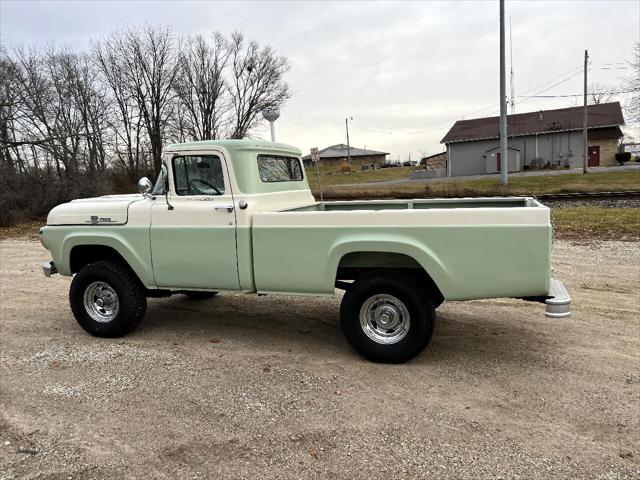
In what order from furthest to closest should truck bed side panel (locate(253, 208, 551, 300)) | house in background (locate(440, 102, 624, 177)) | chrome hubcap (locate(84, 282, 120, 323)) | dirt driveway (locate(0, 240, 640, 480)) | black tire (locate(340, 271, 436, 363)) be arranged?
house in background (locate(440, 102, 624, 177))
chrome hubcap (locate(84, 282, 120, 323))
black tire (locate(340, 271, 436, 363))
truck bed side panel (locate(253, 208, 551, 300))
dirt driveway (locate(0, 240, 640, 480))

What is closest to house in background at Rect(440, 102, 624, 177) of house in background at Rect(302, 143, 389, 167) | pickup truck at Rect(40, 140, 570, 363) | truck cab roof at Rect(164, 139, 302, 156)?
house in background at Rect(302, 143, 389, 167)

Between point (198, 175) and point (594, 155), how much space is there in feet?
161

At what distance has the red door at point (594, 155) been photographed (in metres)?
46.0

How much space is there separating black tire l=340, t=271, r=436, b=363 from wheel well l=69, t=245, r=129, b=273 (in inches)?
105

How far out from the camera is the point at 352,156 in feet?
305

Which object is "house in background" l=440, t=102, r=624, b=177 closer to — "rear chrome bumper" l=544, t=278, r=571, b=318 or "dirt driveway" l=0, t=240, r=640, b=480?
"dirt driveway" l=0, t=240, r=640, b=480

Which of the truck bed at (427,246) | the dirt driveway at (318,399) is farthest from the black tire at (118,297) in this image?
the truck bed at (427,246)

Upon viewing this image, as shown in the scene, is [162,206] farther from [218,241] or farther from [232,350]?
[232,350]

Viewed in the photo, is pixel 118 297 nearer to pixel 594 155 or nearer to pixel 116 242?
pixel 116 242

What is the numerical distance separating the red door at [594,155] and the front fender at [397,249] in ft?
159

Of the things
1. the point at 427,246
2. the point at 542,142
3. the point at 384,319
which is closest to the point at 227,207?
the point at 384,319

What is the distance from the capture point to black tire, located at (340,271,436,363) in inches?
170

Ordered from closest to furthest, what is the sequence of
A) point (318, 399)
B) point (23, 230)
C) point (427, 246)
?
point (318, 399) < point (427, 246) < point (23, 230)

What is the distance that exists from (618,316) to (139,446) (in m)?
5.10
